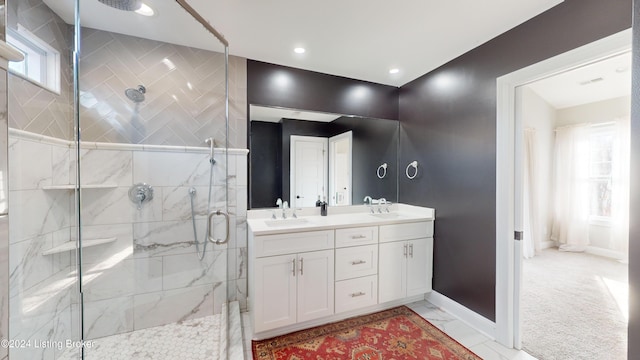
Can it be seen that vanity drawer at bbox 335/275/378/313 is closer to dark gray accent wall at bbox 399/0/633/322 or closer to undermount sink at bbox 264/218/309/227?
undermount sink at bbox 264/218/309/227

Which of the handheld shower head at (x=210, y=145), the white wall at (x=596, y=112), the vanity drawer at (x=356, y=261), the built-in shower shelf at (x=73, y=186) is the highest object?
the white wall at (x=596, y=112)

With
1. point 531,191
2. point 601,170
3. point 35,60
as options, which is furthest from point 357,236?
point 601,170

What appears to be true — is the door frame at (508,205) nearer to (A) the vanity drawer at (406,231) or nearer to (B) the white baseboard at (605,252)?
(A) the vanity drawer at (406,231)

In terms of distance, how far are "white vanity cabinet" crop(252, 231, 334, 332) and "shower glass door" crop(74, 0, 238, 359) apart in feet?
1.39

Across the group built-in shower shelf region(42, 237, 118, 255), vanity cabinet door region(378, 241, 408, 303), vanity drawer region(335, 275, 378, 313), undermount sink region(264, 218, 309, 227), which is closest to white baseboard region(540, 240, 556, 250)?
vanity cabinet door region(378, 241, 408, 303)

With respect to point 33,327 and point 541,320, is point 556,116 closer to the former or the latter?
point 541,320

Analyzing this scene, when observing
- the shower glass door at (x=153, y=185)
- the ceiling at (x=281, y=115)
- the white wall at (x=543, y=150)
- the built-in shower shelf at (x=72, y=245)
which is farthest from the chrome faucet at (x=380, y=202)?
the white wall at (x=543, y=150)

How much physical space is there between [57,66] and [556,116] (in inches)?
260

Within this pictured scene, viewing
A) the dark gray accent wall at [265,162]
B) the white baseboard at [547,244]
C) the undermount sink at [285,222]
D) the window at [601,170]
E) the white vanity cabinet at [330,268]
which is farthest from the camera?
the white baseboard at [547,244]

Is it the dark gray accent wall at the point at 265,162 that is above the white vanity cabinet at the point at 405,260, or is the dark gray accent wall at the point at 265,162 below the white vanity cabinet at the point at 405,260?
above

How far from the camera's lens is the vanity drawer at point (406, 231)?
2.25m

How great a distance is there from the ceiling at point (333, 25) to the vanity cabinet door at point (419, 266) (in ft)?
5.90

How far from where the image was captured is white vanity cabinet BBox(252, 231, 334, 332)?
6.05 ft

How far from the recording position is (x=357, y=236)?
84.1 inches
